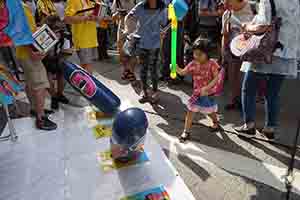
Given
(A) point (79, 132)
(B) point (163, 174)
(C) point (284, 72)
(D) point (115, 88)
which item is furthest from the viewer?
(D) point (115, 88)

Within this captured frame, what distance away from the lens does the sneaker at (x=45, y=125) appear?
10.7ft

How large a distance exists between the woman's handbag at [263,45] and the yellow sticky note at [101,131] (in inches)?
61.9

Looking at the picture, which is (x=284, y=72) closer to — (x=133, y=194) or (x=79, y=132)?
(x=133, y=194)

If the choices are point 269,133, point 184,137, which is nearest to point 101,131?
point 184,137

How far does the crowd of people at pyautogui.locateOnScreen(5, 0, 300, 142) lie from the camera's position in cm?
281

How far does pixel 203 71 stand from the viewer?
3037mm

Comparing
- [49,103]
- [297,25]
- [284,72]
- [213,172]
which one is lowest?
[213,172]

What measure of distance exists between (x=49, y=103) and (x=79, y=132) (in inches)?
42.7

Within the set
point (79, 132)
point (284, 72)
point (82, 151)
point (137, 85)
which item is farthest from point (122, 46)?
point (284, 72)

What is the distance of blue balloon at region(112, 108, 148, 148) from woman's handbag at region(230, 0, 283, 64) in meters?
1.21

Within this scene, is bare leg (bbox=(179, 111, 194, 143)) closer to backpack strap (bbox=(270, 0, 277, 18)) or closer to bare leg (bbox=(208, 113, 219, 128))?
bare leg (bbox=(208, 113, 219, 128))

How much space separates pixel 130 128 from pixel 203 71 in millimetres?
1086

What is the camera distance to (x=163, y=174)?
8.55 ft

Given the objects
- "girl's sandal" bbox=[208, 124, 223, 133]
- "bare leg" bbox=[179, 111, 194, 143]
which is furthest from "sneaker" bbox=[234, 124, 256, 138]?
"bare leg" bbox=[179, 111, 194, 143]
